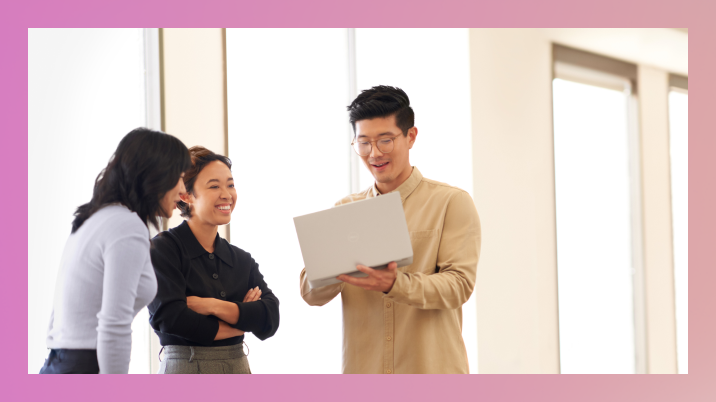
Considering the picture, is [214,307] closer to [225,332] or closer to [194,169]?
[225,332]

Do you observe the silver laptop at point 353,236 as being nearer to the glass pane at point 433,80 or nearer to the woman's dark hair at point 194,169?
the woman's dark hair at point 194,169

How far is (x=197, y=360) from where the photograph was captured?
1.62m

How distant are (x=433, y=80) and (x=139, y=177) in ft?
10.1

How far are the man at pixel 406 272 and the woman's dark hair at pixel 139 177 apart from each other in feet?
2.01

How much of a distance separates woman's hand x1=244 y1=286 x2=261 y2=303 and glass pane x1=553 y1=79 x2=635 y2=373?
11.9 ft

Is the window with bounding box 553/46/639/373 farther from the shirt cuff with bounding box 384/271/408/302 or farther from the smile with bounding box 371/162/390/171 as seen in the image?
the shirt cuff with bounding box 384/271/408/302

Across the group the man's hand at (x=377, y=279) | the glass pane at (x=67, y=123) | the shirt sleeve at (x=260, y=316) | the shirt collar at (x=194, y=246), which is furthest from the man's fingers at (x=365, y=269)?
the glass pane at (x=67, y=123)

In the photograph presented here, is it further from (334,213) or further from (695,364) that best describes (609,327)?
(334,213)

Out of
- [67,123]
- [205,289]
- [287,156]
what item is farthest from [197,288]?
[287,156]

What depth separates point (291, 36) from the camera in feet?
12.1

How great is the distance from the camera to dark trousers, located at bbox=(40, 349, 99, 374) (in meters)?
1.25

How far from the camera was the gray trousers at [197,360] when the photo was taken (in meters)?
1.61

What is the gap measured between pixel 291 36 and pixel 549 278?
269cm

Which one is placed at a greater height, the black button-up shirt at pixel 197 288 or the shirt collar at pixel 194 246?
the shirt collar at pixel 194 246
